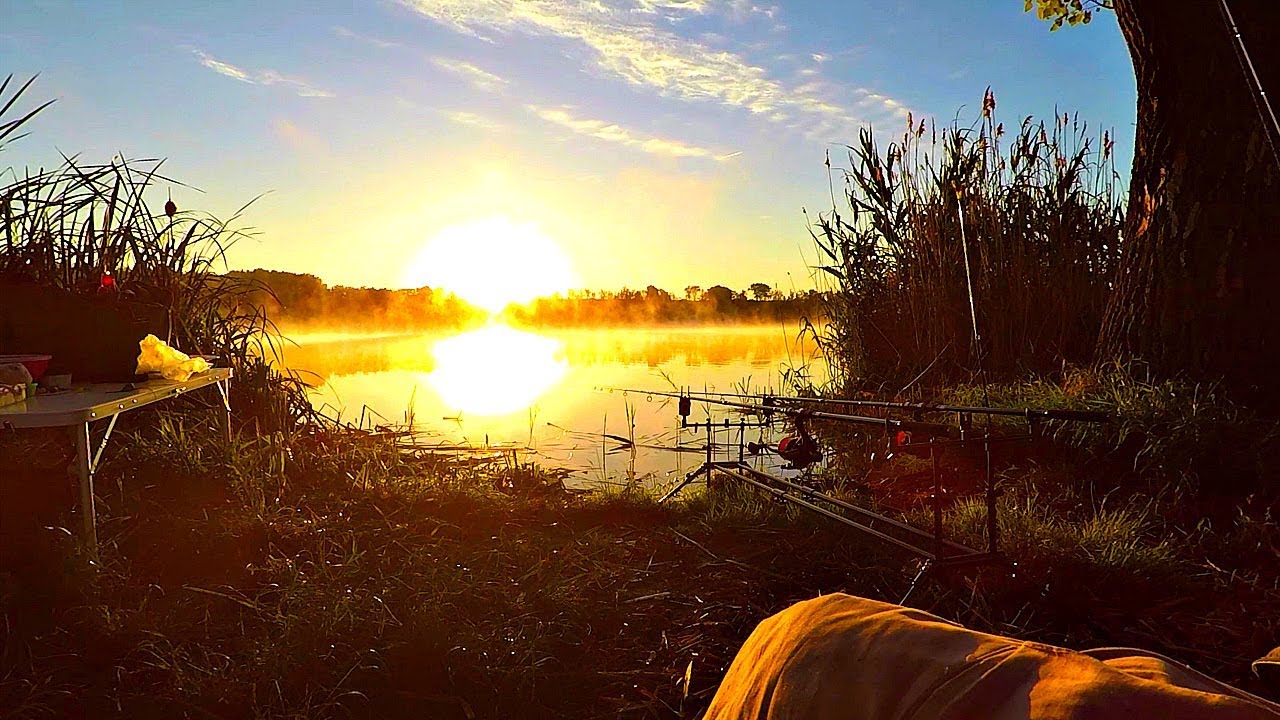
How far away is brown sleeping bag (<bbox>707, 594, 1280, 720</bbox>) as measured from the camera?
2.14 ft

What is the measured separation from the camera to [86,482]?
2.54 m

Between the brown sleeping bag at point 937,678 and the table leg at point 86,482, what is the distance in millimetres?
2327

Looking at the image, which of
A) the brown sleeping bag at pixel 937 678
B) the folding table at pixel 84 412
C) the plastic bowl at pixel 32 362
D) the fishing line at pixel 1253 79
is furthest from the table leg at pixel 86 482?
the fishing line at pixel 1253 79

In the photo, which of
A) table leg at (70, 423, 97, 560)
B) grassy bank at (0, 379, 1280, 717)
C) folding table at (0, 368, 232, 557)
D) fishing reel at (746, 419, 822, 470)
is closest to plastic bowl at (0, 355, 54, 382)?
folding table at (0, 368, 232, 557)

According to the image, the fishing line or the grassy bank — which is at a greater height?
the fishing line

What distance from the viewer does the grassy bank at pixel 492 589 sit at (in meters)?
2.00

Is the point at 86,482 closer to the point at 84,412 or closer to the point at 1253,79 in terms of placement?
the point at 84,412

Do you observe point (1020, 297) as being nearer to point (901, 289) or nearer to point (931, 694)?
point (901, 289)

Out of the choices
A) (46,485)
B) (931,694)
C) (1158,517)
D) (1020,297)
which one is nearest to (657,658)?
(931,694)

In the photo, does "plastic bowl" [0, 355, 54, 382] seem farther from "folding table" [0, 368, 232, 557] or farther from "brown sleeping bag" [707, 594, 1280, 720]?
"brown sleeping bag" [707, 594, 1280, 720]

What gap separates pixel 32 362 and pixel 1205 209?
4719 millimetres

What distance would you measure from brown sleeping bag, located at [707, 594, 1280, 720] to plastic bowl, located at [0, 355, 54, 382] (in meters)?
3.07

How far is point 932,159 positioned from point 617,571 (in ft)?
12.1

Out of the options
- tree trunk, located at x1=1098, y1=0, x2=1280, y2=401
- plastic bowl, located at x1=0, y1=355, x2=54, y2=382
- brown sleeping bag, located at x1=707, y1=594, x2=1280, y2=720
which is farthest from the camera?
tree trunk, located at x1=1098, y1=0, x2=1280, y2=401
